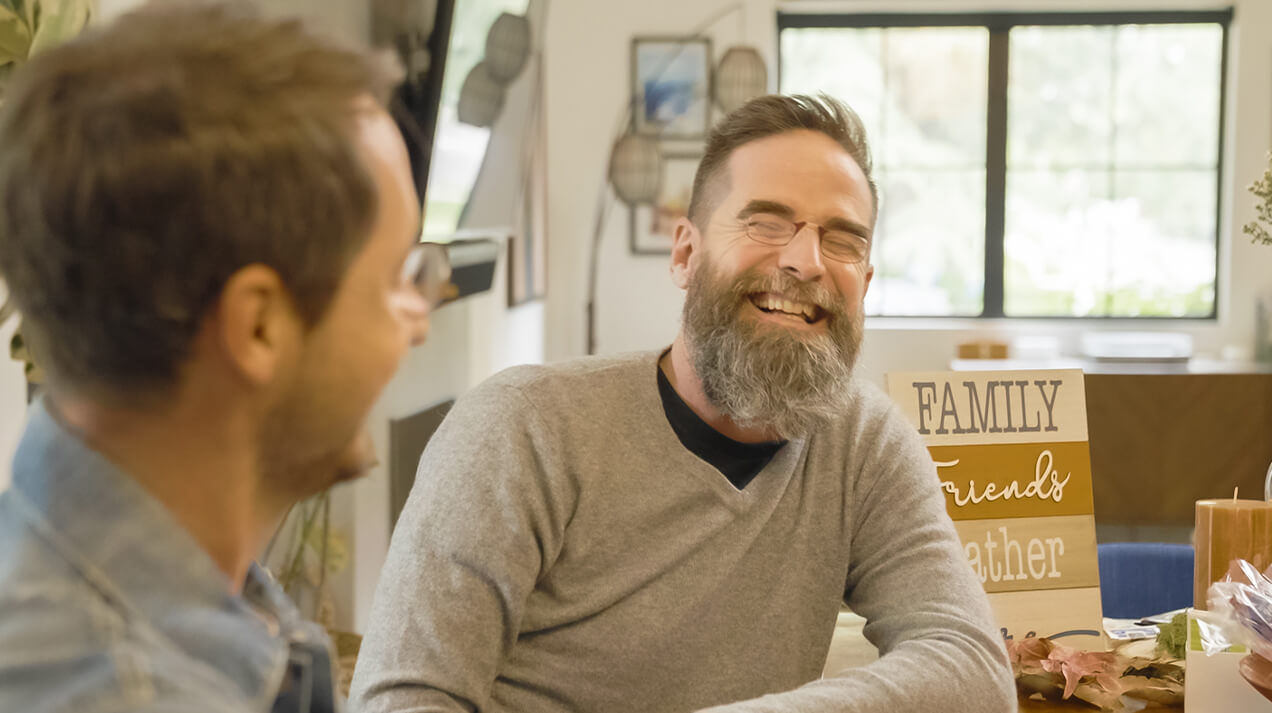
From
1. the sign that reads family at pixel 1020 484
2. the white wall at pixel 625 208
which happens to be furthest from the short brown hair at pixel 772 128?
the white wall at pixel 625 208

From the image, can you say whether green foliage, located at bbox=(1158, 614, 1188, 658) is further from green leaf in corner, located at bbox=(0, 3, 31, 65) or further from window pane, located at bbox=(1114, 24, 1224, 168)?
window pane, located at bbox=(1114, 24, 1224, 168)

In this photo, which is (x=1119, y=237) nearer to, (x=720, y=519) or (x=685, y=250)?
(x=685, y=250)

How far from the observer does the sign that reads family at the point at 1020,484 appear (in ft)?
4.86

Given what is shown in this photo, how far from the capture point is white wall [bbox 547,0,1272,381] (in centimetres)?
503

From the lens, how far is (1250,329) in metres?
5.09

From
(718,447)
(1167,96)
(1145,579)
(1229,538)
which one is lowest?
(1145,579)

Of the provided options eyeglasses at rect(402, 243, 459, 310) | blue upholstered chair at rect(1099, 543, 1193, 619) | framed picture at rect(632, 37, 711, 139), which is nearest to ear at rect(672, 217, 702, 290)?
eyeglasses at rect(402, 243, 459, 310)

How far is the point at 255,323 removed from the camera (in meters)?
0.51

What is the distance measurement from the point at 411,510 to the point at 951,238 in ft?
14.5

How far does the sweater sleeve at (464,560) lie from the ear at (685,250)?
1.13 feet

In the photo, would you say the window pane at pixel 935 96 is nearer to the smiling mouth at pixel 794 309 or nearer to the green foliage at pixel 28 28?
the smiling mouth at pixel 794 309

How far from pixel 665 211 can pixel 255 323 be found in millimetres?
4911

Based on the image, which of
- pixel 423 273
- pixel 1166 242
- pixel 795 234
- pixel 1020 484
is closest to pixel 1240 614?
pixel 1020 484

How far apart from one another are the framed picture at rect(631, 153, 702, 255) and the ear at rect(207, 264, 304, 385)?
→ 481 cm
